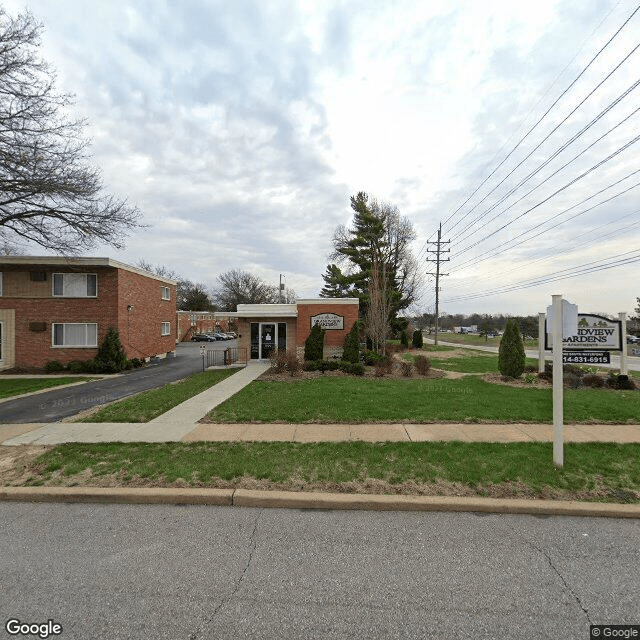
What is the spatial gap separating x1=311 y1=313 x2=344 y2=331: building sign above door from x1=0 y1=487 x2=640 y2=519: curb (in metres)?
13.9

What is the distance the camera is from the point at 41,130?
12.4m

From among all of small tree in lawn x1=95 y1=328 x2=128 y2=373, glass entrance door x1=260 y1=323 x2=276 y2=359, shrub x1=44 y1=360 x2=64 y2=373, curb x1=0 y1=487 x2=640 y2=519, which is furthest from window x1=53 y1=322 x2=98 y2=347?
curb x1=0 y1=487 x2=640 y2=519

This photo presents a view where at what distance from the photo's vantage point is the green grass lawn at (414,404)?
7.23m

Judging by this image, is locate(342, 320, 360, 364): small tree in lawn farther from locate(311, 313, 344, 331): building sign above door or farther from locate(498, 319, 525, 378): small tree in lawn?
locate(498, 319, 525, 378): small tree in lawn

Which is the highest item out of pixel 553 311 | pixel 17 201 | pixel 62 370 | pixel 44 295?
pixel 17 201

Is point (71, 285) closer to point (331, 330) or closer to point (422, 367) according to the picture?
point (331, 330)

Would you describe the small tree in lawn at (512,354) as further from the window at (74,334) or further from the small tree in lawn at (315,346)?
the window at (74,334)

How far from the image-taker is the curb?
12.2ft

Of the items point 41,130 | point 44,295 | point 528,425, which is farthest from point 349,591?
point 44,295

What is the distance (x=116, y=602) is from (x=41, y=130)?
1620cm

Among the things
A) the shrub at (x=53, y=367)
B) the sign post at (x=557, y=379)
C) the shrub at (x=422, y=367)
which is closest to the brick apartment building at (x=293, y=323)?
the shrub at (x=422, y=367)

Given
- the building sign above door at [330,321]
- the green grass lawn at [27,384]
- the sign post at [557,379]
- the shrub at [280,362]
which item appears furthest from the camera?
the building sign above door at [330,321]

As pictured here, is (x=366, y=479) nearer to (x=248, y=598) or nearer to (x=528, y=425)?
(x=248, y=598)

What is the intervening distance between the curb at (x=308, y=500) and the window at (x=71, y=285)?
1660 cm
